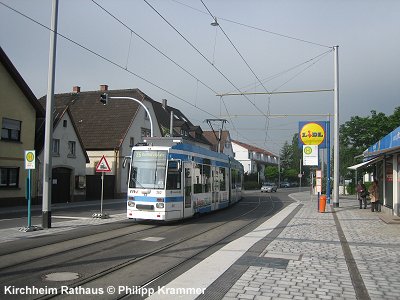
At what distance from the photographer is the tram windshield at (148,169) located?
16359 millimetres

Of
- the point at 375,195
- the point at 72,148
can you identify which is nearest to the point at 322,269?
the point at 375,195

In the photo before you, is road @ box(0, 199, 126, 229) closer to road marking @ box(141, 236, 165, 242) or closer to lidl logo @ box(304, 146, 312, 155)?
road marking @ box(141, 236, 165, 242)

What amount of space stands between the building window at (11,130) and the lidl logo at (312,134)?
1896 cm

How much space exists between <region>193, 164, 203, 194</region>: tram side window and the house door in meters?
16.6

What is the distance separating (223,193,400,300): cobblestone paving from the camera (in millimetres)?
6926

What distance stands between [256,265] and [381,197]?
19.2 m

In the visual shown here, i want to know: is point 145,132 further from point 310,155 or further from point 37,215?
point 37,215

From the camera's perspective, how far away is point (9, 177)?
27.3m

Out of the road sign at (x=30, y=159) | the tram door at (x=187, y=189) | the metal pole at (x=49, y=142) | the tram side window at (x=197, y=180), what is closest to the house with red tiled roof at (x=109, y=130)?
the tram side window at (x=197, y=180)

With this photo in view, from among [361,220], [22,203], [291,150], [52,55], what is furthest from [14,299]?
[291,150]

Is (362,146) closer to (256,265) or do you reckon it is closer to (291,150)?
(256,265)

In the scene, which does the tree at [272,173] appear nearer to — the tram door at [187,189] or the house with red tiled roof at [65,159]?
the house with red tiled roof at [65,159]

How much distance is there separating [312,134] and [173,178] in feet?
53.8

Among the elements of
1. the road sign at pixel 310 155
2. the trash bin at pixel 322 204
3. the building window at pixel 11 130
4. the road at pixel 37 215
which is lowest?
the road at pixel 37 215
